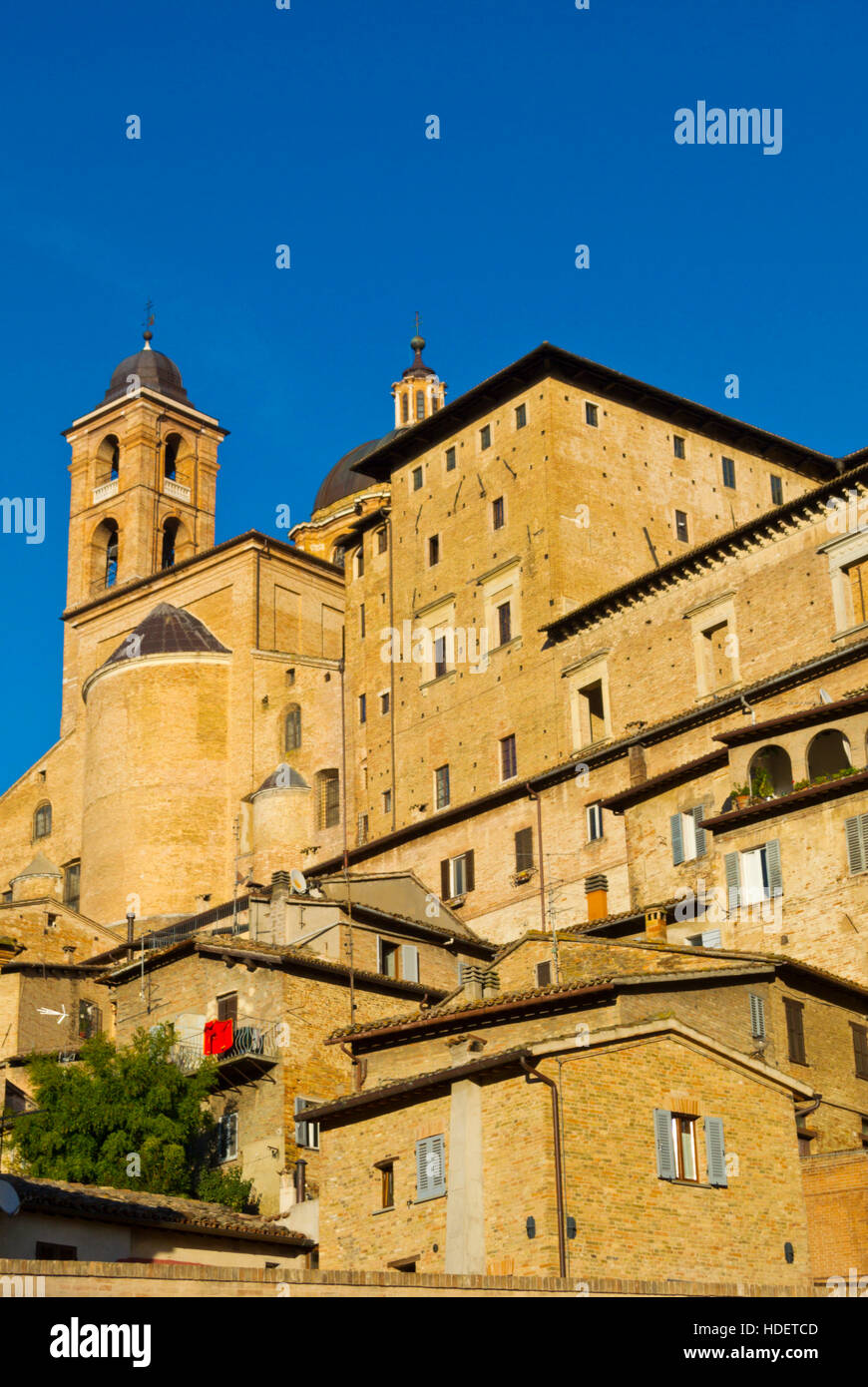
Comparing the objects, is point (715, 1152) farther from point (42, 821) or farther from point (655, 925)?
point (42, 821)

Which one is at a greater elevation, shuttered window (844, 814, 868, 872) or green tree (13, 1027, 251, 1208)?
shuttered window (844, 814, 868, 872)

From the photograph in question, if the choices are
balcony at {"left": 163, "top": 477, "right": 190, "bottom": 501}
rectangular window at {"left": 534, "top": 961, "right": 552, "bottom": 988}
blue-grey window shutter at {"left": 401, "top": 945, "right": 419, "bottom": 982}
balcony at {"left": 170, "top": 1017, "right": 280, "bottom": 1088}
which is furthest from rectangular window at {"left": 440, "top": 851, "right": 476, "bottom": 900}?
balcony at {"left": 163, "top": 477, "right": 190, "bottom": 501}

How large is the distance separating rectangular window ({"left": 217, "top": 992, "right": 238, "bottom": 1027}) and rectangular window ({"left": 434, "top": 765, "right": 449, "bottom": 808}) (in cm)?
1437

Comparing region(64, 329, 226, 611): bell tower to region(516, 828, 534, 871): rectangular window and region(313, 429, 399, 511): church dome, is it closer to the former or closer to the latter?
region(313, 429, 399, 511): church dome

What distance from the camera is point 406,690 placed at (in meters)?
53.8

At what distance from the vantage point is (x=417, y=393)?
83438mm

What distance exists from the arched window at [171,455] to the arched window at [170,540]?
179cm

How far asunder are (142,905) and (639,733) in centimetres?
2032

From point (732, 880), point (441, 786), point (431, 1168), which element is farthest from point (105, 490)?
point (431, 1168)

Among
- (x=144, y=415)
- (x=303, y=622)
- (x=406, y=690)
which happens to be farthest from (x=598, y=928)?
(x=144, y=415)

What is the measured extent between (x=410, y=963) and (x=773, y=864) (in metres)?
9.00

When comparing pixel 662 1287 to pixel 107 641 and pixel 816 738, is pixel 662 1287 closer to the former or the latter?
pixel 816 738

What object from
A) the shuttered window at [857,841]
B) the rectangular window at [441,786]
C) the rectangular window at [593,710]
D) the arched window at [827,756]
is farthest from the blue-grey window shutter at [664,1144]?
the rectangular window at [441,786]

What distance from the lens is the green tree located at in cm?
3319
